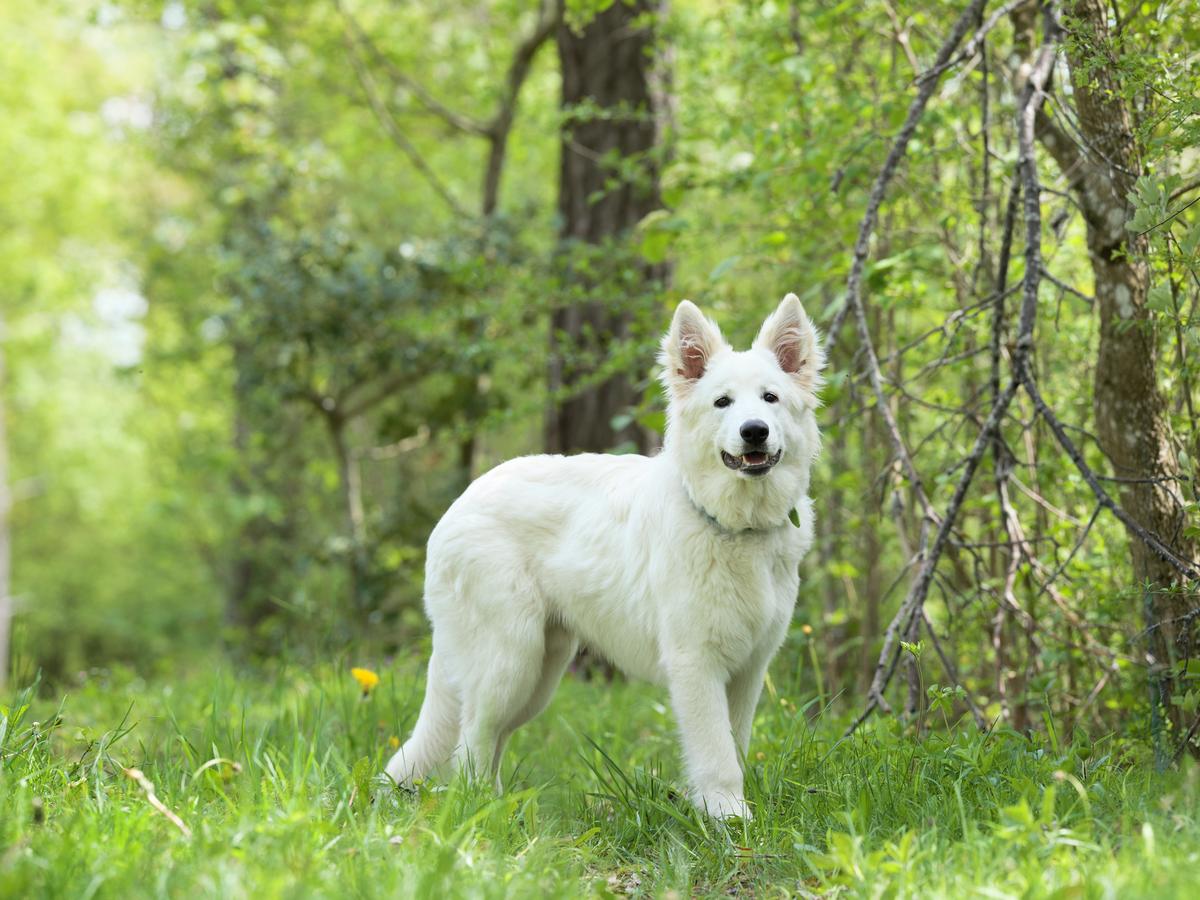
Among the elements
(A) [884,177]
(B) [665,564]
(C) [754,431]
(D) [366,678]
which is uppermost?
(A) [884,177]

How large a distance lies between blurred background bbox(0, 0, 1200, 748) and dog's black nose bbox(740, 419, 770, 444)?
722 millimetres

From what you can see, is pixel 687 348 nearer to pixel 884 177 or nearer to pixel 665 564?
pixel 665 564

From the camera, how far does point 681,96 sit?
8711 millimetres

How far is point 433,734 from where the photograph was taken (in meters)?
4.43

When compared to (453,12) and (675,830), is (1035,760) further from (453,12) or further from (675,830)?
(453,12)

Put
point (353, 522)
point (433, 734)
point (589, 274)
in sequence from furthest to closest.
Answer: point (353, 522), point (589, 274), point (433, 734)

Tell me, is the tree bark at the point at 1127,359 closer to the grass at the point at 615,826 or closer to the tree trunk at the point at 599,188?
the grass at the point at 615,826

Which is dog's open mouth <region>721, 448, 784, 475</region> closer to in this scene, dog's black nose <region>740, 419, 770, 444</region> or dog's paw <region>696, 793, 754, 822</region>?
dog's black nose <region>740, 419, 770, 444</region>

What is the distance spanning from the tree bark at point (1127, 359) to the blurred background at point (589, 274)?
0.09ft

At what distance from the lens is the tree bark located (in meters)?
4.05

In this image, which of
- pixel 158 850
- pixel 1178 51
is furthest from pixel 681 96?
pixel 158 850

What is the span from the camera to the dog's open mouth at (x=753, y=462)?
3902mm

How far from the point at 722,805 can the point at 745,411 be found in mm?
1410

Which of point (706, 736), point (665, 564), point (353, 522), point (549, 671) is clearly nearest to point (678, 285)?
point (353, 522)
